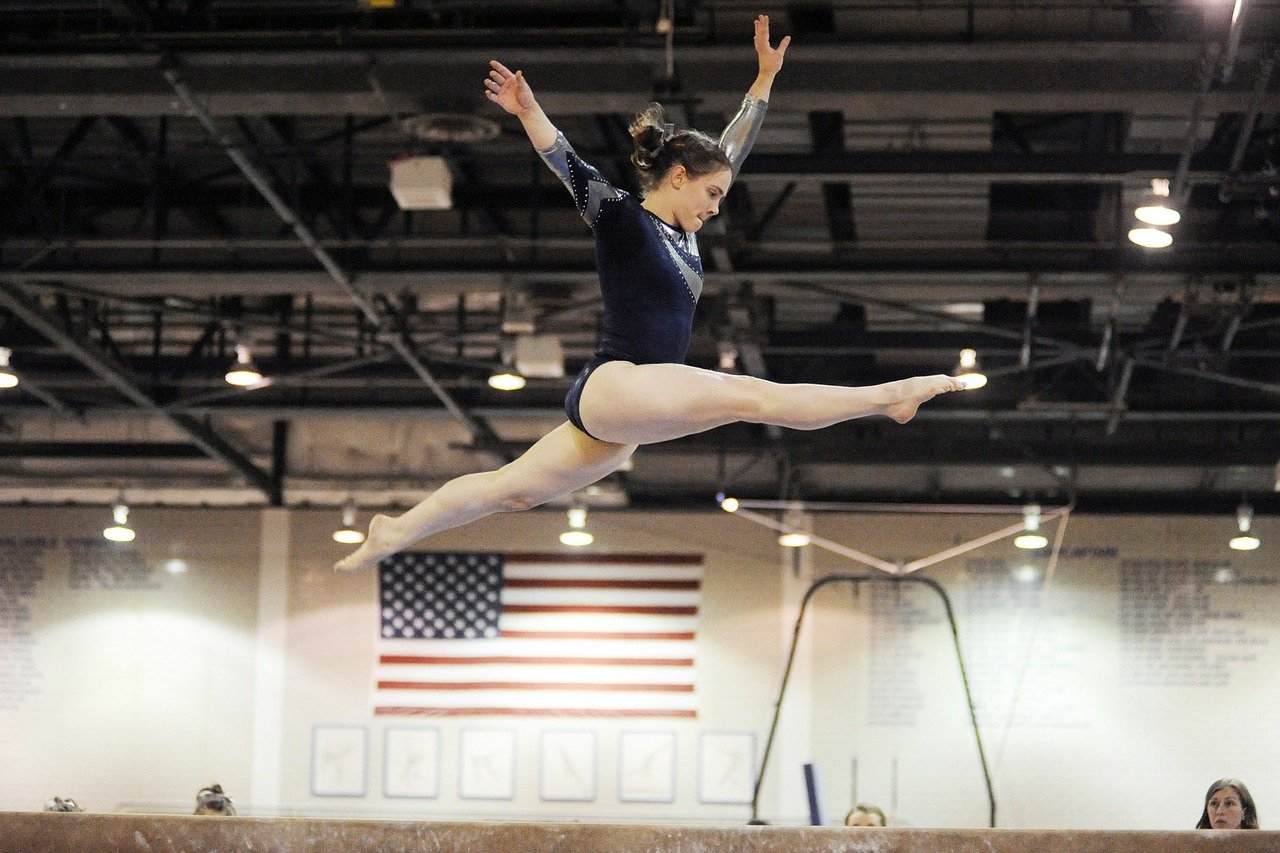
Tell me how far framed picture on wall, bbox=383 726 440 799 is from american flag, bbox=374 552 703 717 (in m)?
0.23

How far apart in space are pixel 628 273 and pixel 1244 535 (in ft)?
39.7

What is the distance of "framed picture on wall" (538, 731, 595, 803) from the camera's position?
1587 centimetres

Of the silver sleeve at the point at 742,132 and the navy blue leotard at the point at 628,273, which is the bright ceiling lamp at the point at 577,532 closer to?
the silver sleeve at the point at 742,132

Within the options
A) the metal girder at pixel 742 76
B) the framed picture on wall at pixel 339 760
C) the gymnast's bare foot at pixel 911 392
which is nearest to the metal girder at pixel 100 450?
the framed picture on wall at pixel 339 760

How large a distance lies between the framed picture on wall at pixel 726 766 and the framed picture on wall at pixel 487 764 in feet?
6.20

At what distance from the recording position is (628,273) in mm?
4180

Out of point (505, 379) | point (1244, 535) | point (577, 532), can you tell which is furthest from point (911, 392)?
point (1244, 535)

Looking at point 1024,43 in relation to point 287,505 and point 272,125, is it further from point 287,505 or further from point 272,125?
point 287,505

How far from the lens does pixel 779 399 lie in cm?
406

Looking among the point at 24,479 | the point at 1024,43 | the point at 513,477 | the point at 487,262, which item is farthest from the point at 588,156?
the point at 24,479

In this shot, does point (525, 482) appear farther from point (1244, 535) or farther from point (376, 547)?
point (1244, 535)

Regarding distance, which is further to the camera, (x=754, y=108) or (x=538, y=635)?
(x=538, y=635)

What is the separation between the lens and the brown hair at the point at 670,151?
4.27 meters

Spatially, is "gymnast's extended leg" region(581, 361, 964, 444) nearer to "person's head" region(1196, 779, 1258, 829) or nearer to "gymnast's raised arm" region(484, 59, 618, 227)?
"gymnast's raised arm" region(484, 59, 618, 227)
